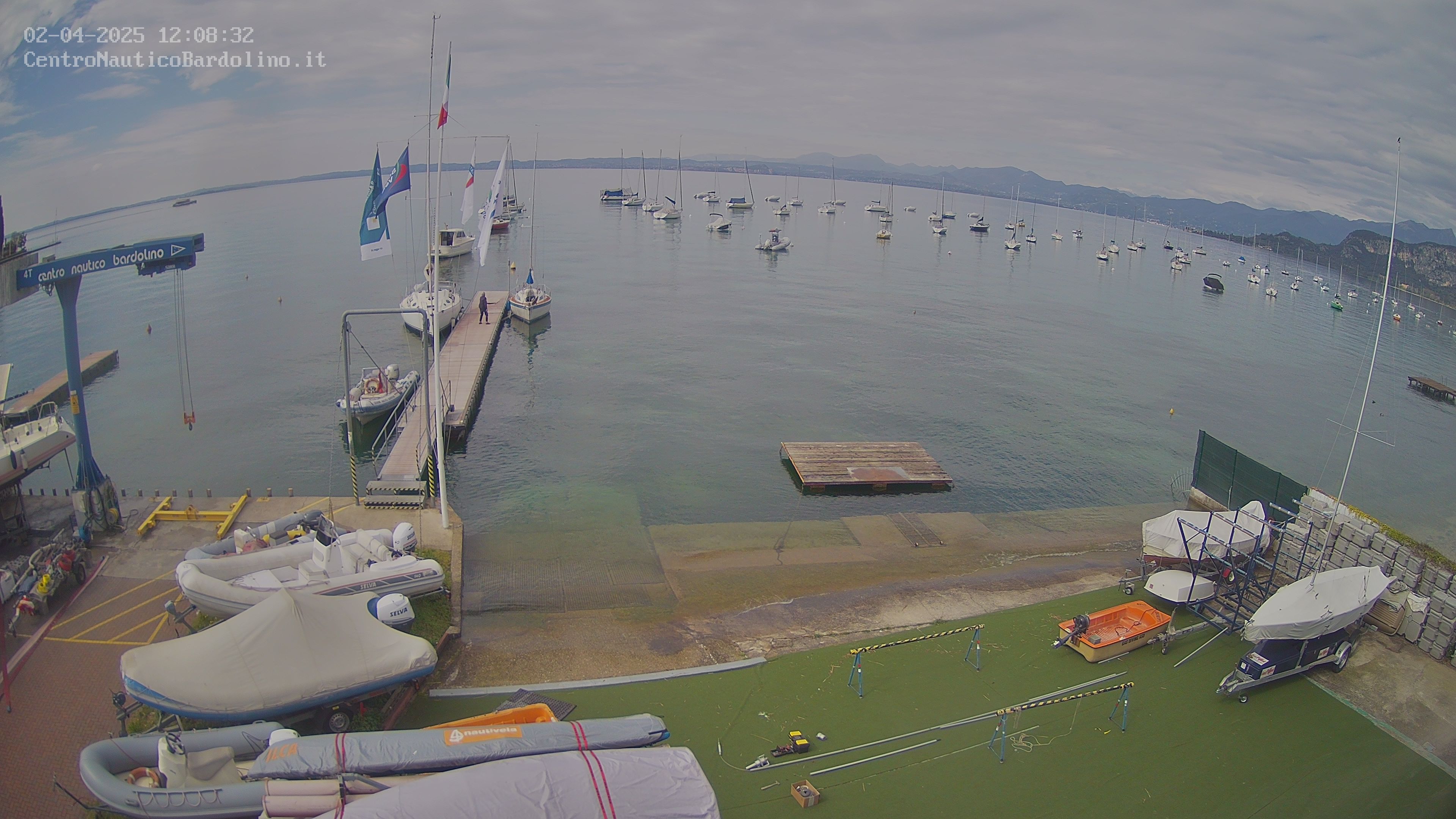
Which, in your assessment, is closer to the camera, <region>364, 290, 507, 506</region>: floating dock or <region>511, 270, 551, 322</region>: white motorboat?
<region>364, 290, 507, 506</region>: floating dock

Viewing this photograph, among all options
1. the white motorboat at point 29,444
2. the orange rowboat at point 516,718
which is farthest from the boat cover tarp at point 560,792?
the white motorboat at point 29,444

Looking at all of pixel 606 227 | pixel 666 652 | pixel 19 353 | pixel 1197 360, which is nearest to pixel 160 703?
pixel 666 652

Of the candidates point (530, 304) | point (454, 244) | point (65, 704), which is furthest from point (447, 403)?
point (454, 244)

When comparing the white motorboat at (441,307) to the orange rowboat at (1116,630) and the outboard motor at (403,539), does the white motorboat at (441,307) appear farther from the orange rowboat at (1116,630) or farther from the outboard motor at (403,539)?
the orange rowboat at (1116,630)

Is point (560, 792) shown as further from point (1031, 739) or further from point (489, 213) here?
point (489, 213)

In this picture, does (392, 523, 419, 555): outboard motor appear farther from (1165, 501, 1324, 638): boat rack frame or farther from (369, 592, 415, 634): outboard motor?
(1165, 501, 1324, 638): boat rack frame

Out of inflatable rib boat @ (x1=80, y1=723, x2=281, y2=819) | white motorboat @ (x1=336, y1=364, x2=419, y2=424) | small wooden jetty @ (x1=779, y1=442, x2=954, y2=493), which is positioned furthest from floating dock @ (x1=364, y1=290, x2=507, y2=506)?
small wooden jetty @ (x1=779, y1=442, x2=954, y2=493)

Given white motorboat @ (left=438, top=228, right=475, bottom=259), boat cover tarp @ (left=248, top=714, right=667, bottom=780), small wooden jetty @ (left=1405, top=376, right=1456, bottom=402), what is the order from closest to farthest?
boat cover tarp @ (left=248, top=714, right=667, bottom=780) → small wooden jetty @ (left=1405, top=376, right=1456, bottom=402) → white motorboat @ (left=438, top=228, right=475, bottom=259)

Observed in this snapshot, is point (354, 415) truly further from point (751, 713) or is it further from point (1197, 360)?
point (1197, 360)
